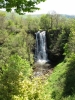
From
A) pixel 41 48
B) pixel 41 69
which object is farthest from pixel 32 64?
pixel 41 48

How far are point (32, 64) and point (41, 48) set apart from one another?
12.0m

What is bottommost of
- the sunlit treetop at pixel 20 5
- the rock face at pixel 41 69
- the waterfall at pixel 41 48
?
the rock face at pixel 41 69

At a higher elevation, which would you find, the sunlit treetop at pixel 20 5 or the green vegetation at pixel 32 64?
the sunlit treetop at pixel 20 5

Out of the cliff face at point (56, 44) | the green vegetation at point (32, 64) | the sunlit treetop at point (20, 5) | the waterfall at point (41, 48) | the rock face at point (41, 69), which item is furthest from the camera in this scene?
the waterfall at point (41, 48)

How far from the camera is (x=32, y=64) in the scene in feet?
170

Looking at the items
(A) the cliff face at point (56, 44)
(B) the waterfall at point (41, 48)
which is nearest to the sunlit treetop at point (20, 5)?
(A) the cliff face at point (56, 44)

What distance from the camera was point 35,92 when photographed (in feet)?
46.0

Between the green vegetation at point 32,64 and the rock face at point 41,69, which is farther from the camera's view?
the rock face at point 41,69

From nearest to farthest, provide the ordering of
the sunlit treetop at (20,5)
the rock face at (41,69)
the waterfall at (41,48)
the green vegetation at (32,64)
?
1. the sunlit treetop at (20,5)
2. the green vegetation at (32,64)
3. the rock face at (41,69)
4. the waterfall at (41,48)

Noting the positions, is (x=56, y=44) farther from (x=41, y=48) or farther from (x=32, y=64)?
(x=32, y=64)

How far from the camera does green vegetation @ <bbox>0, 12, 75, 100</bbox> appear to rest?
1418 cm

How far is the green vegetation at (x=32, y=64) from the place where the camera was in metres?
14.2

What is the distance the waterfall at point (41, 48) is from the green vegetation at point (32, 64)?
155 cm

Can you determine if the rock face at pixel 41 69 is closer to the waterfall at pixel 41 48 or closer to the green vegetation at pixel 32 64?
the green vegetation at pixel 32 64
